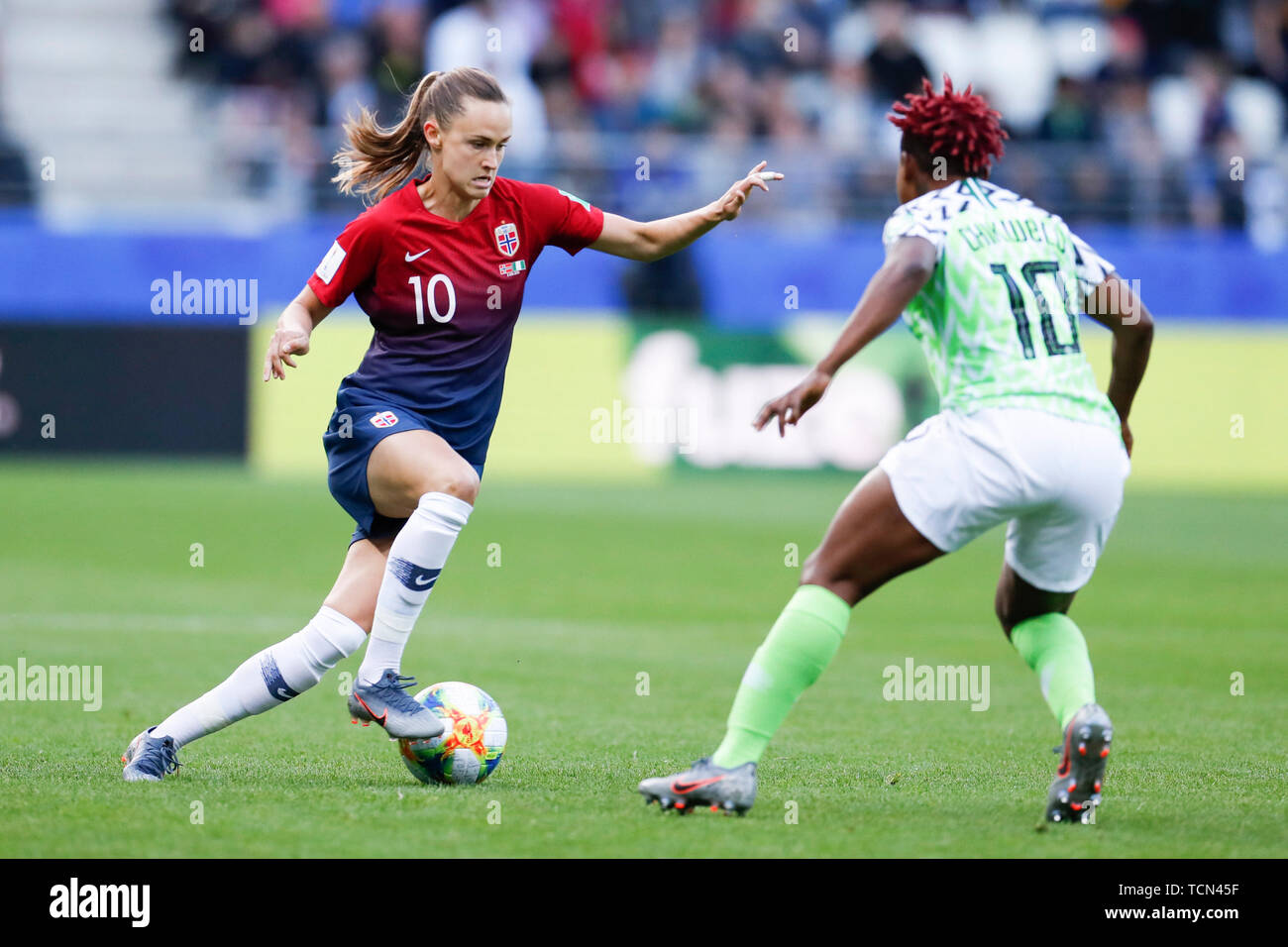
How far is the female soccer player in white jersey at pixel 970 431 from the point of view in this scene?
4723 millimetres

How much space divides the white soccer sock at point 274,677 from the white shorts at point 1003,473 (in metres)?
1.90

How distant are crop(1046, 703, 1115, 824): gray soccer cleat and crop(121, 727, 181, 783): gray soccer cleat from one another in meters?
2.77

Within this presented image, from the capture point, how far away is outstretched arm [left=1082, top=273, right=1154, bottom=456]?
497 cm

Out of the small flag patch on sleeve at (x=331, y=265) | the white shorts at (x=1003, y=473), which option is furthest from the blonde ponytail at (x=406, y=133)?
the white shorts at (x=1003, y=473)

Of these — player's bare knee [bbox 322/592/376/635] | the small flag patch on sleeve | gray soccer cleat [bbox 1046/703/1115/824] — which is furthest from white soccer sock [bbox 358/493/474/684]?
gray soccer cleat [bbox 1046/703/1115/824]

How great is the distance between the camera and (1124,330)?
16.9 feet

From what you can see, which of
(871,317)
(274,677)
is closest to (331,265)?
(274,677)

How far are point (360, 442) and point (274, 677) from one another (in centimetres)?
83

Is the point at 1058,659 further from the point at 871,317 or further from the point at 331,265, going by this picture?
the point at 331,265

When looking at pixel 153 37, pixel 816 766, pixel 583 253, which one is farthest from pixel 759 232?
pixel 816 766

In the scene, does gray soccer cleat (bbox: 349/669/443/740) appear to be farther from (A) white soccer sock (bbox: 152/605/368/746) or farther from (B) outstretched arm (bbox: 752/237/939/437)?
(B) outstretched arm (bbox: 752/237/939/437)

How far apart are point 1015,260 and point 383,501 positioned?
214 centimetres
